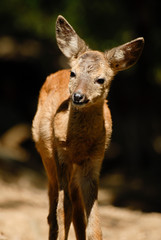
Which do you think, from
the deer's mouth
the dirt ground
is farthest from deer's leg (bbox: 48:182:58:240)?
the deer's mouth

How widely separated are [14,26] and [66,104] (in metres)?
12.8

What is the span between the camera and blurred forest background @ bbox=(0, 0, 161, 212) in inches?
571

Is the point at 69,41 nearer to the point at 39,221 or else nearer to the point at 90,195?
the point at 90,195

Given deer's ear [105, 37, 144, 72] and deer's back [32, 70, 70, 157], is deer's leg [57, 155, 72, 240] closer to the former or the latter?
deer's back [32, 70, 70, 157]

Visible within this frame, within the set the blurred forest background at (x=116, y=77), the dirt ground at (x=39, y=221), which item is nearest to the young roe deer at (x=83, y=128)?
the dirt ground at (x=39, y=221)

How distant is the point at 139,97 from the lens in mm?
15711

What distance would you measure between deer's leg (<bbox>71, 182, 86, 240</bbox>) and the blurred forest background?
21.4 ft

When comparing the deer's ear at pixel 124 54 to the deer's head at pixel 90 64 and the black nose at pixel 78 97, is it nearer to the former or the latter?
the deer's head at pixel 90 64

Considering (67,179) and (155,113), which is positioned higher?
(155,113)

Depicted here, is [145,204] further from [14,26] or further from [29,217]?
[14,26]

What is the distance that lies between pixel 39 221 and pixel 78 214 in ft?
4.13

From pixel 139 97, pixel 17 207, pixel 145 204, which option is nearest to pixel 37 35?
pixel 139 97

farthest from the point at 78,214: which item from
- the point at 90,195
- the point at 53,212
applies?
the point at 90,195

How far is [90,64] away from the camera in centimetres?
540
